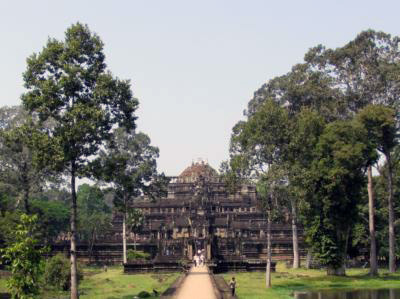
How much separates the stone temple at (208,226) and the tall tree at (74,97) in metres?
37.2

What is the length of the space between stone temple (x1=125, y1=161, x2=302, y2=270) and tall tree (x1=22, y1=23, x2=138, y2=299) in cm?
3722

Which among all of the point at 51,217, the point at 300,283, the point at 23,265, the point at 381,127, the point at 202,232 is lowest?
the point at 300,283

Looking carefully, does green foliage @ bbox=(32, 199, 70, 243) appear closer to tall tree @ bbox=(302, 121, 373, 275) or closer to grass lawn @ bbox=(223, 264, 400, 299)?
grass lawn @ bbox=(223, 264, 400, 299)

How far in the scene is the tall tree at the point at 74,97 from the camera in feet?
137

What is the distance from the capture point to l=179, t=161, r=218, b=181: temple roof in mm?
141275

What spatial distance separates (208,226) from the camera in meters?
99.3

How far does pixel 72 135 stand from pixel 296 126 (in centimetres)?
2404

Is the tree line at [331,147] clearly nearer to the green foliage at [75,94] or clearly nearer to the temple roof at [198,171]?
the green foliage at [75,94]

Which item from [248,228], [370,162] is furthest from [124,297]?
[248,228]

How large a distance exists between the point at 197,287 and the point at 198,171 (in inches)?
3728

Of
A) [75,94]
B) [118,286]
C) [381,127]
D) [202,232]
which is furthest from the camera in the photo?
[202,232]

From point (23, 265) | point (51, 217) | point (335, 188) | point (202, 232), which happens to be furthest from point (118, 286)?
point (51, 217)

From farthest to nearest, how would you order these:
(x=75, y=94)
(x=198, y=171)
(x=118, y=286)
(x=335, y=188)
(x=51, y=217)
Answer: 1. (x=198, y=171)
2. (x=51, y=217)
3. (x=335, y=188)
4. (x=118, y=286)
5. (x=75, y=94)

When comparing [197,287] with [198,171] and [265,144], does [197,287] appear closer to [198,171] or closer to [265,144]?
[265,144]
